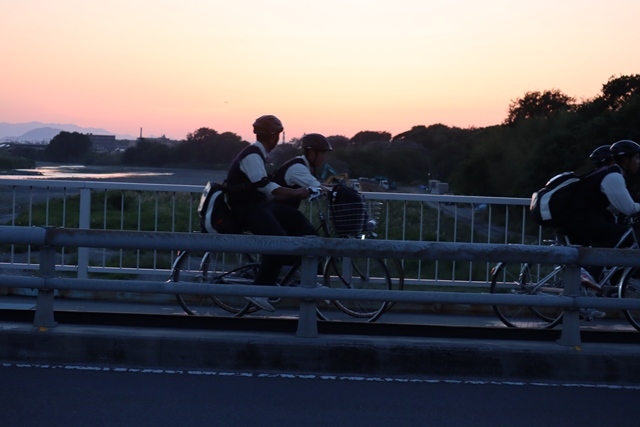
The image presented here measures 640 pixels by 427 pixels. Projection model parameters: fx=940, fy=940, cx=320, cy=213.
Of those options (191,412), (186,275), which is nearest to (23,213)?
(186,275)

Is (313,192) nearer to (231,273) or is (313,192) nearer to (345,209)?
(345,209)

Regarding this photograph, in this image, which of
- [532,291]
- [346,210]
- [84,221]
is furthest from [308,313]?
[84,221]

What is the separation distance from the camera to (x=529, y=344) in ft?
25.4

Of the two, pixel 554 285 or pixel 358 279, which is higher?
pixel 554 285

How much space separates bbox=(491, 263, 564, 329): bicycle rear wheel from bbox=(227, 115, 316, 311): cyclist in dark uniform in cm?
208

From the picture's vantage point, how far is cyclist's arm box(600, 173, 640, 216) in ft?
28.8

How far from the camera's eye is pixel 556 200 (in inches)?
359

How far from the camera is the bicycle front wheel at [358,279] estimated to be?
9391mm

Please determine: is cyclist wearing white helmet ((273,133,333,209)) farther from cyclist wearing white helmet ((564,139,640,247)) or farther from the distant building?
the distant building

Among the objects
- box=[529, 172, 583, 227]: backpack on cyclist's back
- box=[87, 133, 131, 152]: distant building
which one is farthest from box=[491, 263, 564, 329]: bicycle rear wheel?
box=[87, 133, 131, 152]: distant building

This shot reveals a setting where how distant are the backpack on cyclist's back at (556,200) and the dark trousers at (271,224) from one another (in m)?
2.22

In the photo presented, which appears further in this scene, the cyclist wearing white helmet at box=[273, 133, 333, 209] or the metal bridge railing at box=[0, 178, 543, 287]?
the metal bridge railing at box=[0, 178, 543, 287]

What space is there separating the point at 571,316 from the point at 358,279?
2.89 m

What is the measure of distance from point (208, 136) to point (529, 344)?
12999 mm
